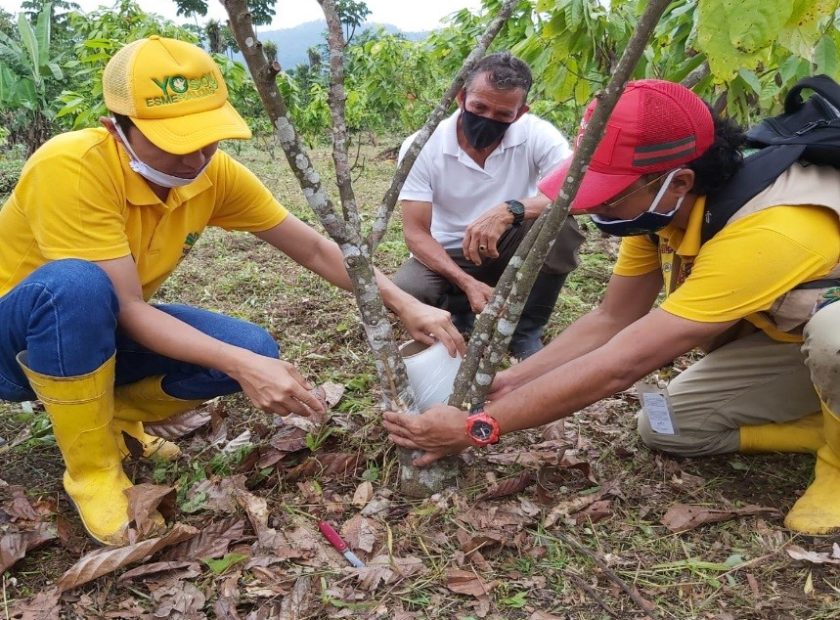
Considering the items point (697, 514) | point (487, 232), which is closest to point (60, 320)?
point (487, 232)

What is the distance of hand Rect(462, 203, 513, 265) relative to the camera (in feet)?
9.78

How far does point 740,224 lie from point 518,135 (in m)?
1.68

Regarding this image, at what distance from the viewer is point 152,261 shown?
84.0 inches

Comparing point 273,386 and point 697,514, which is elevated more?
point 273,386

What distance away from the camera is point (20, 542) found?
185 centimetres

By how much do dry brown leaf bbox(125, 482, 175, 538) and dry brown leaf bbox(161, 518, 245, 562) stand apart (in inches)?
3.8

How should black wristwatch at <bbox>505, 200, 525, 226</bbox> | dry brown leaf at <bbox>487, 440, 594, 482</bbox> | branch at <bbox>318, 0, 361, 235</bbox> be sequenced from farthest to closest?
black wristwatch at <bbox>505, 200, 525, 226</bbox>
dry brown leaf at <bbox>487, 440, 594, 482</bbox>
branch at <bbox>318, 0, 361, 235</bbox>

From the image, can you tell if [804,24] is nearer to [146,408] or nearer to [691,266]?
[691,266]

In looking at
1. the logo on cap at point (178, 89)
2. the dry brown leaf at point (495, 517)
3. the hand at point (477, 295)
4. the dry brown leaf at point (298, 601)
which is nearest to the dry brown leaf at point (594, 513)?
the dry brown leaf at point (495, 517)

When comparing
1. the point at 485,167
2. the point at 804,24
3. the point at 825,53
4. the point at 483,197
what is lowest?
the point at 483,197

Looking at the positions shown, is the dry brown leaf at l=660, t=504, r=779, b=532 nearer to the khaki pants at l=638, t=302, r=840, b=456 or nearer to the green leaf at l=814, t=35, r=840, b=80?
the khaki pants at l=638, t=302, r=840, b=456

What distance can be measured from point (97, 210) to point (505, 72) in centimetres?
185

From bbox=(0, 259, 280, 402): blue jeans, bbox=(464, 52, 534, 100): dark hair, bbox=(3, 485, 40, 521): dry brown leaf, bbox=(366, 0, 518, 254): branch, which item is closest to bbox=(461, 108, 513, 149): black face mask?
bbox=(464, 52, 534, 100): dark hair

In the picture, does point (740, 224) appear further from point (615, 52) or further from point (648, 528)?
point (615, 52)
